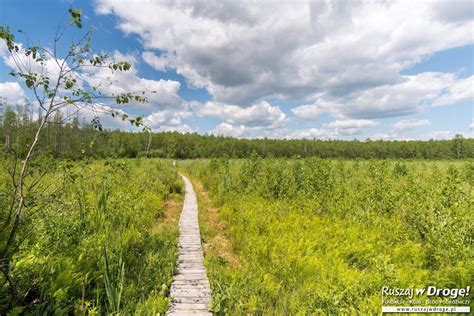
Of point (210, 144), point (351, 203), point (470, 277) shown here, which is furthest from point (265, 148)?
point (470, 277)

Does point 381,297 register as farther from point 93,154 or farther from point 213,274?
point 93,154

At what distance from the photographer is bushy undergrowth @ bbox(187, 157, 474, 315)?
4.67 m

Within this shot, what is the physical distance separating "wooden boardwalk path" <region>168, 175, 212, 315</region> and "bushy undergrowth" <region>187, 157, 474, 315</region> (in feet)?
0.86

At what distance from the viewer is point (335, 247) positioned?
23.7ft

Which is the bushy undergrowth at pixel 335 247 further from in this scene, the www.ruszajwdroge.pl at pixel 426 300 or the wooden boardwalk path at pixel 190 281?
the wooden boardwalk path at pixel 190 281

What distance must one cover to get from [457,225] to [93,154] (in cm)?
932

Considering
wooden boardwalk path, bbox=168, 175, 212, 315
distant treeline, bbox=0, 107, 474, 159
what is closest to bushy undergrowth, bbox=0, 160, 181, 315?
wooden boardwalk path, bbox=168, 175, 212, 315

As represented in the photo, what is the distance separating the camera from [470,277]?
15.1 ft

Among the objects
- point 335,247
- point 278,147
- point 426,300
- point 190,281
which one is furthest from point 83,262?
point 278,147

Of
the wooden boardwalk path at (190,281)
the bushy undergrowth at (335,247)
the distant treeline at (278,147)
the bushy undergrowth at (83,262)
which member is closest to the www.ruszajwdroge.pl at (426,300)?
the bushy undergrowth at (335,247)

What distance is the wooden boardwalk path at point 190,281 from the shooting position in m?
4.50

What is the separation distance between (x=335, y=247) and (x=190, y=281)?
4.36 metres

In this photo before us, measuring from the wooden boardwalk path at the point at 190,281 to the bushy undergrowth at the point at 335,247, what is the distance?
26 centimetres

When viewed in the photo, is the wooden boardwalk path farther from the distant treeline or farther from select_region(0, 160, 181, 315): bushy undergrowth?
the distant treeline
